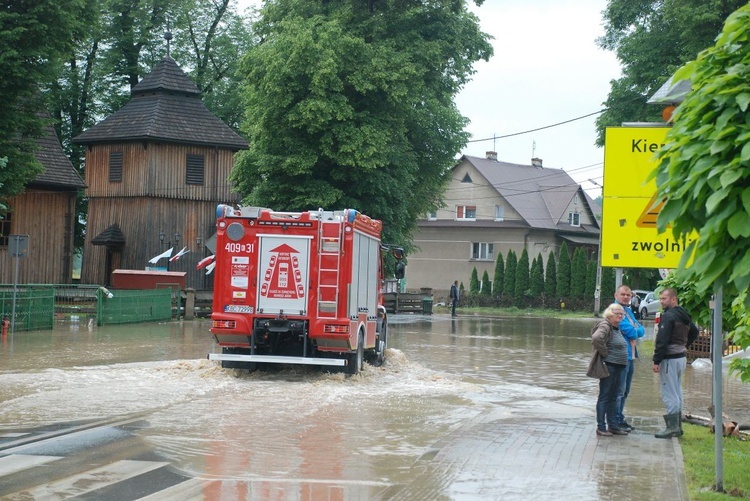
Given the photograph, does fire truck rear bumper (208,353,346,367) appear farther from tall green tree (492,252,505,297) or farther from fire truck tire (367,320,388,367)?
tall green tree (492,252,505,297)

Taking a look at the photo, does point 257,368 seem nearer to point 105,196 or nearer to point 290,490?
point 290,490

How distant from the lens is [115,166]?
49.0 meters

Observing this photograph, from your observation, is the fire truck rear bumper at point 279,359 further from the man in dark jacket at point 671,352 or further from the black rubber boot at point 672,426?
the black rubber boot at point 672,426

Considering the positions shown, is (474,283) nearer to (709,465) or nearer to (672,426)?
(672,426)

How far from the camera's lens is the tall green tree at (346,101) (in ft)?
123

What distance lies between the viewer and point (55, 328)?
103 ft

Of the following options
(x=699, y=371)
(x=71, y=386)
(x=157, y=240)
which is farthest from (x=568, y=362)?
(x=157, y=240)

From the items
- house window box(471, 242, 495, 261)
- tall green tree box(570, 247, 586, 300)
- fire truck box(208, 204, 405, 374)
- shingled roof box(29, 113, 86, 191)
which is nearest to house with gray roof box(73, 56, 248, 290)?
shingled roof box(29, 113, 86, 191)

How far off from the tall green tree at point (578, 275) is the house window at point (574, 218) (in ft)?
45.7

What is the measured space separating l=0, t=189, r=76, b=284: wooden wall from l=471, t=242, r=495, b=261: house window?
120ft

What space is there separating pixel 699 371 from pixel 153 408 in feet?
45.4

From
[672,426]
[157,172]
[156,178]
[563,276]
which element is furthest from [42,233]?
[672,426]

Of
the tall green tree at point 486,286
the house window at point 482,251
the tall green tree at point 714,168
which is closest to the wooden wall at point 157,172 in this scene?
the tall green tree at point 486,286

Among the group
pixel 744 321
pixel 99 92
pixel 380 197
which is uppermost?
pixel 99 92
